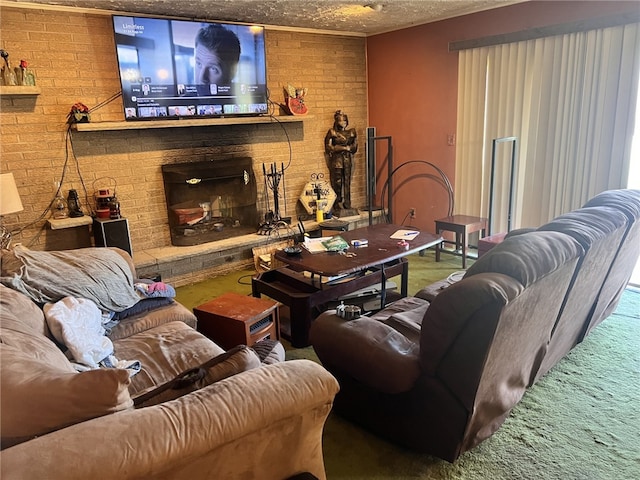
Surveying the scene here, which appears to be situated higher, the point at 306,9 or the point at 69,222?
the point at 306,9

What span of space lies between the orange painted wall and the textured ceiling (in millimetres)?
153

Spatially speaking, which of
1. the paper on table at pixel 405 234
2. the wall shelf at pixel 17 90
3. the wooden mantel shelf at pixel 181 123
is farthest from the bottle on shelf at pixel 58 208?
the paper on table at pixel 405 234

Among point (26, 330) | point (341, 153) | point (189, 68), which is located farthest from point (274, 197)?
point (26, 330)

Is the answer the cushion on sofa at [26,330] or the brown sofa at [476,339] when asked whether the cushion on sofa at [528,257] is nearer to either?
the brown sofa at [476,339]

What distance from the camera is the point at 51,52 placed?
11.6 feet

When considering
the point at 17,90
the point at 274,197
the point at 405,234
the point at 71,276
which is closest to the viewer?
the point at 71,276

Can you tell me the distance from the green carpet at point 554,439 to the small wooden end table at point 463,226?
5.26 feet

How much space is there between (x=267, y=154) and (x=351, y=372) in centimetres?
329

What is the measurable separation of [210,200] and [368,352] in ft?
10.2

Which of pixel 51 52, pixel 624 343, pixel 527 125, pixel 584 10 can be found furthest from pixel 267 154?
pixel 624 343

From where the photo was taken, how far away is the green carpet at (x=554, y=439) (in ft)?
6.13

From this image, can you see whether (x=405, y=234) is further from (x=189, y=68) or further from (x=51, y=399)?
(x=51, y=399)

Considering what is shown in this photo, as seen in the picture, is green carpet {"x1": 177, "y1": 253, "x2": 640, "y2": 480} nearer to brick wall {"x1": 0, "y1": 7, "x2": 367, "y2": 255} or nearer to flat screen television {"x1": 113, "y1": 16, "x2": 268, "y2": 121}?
brick wall {"x1": 0, "y1": 7, "x2": 367, "y2": 255}

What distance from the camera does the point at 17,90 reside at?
130 inches
